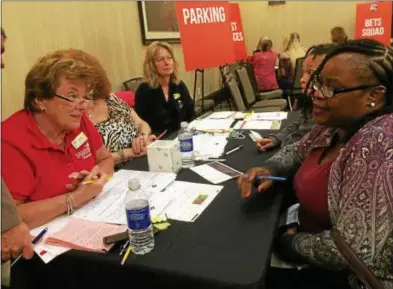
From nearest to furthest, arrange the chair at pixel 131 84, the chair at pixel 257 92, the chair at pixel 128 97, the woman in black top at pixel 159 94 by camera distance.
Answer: the woman in black top at pixel 159 94 < the chair at pixel 128 97 < the chair at pixel 131 84 < the chair at pixel 257 92

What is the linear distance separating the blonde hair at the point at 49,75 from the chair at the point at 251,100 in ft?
10.9

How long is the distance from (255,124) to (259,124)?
0.03 m

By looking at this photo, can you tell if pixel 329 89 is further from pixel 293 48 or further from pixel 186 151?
pixel 293 48

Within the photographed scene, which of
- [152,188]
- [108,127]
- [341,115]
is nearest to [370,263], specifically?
[341,115]

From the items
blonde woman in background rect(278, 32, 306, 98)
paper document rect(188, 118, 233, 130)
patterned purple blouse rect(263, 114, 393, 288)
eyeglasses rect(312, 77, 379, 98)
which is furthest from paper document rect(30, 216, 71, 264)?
blonde woman in background rect(278, 32, 306, 98)

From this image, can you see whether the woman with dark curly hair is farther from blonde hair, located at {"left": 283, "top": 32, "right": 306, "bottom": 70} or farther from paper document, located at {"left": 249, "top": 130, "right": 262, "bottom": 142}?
blonde hair, located at {"left": 283, "top": 32, "right": 306, "bottom": 70}

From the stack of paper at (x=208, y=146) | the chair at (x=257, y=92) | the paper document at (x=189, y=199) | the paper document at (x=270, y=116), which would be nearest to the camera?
the paper document at (x=189, y=199)

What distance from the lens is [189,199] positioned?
123 centimetres

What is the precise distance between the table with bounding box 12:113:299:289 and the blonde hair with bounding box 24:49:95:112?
600mm

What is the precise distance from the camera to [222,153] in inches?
68.3

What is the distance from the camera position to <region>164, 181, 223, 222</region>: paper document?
1.11 metres

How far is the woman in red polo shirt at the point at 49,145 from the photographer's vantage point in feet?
3.68

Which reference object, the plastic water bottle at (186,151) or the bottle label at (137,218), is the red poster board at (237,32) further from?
the bottle label at (137,218)

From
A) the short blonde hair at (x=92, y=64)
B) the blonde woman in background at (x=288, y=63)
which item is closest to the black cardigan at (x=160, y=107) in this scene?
the short blonde hair at (x=92, y=64)
